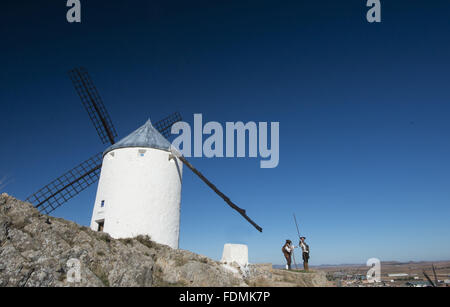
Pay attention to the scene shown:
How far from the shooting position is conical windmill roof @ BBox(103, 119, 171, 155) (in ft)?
53.4

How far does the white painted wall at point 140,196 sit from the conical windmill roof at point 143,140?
26 cm

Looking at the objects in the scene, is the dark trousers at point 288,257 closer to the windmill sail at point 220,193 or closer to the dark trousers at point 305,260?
the dark trousers at point 305,260

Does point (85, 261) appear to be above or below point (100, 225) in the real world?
below

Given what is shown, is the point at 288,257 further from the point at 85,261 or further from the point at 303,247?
the point at 85,261

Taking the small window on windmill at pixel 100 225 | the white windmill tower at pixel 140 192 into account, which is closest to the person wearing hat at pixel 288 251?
the white windmill tower at pixel 140 192

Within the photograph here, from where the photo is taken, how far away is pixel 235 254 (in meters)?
13.7

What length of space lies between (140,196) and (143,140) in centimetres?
354

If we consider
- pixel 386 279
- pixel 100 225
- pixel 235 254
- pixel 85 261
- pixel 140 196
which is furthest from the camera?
pixel 386 279

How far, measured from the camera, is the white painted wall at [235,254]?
1357 centimetres

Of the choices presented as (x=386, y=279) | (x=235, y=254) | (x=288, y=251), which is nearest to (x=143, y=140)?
(x=235, y=254)

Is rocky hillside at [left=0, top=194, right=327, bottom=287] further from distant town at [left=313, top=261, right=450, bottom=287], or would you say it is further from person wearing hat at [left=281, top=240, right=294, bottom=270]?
distant town at [left=313, top=261, right=450, bottom=287]

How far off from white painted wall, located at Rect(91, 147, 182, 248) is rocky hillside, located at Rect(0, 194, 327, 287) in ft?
7.14

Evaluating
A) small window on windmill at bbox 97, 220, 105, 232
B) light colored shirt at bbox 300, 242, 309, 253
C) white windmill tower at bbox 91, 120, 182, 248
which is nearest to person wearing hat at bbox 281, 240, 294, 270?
light colored shirt at bbox 300, 242, 309, 253
